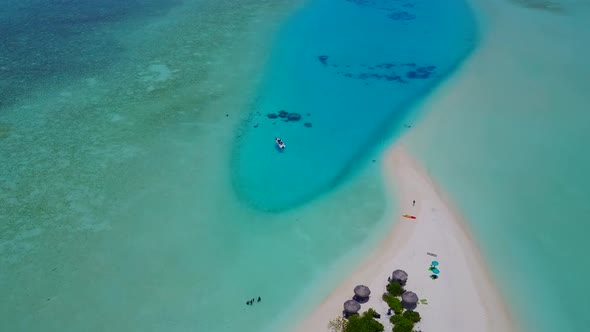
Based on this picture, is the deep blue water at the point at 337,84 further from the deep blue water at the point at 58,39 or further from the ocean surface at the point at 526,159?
the deep blue water at the point at 58,39

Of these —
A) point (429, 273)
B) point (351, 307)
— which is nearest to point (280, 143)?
point (429, 273)

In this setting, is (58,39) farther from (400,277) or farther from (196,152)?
(400,277)

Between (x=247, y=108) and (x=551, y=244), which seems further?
(x=247, y=108)

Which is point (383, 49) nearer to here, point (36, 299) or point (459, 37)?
point (459, 37)

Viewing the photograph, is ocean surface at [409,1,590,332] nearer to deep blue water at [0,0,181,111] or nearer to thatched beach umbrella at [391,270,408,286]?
thatched beach umbrella at [391,270,408,286]

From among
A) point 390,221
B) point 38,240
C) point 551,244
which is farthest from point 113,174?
point 551,244
